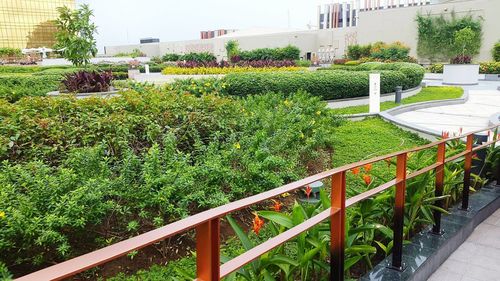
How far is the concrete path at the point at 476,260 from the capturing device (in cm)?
264

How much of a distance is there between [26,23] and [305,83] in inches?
2553

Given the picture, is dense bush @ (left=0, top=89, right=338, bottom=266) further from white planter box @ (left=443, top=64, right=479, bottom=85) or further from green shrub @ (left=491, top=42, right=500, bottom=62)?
green shrub @ (left=491, top=42, right=500, bottom=62)

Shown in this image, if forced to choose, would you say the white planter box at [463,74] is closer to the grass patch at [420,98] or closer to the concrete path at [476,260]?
the grass patch at [420,98]

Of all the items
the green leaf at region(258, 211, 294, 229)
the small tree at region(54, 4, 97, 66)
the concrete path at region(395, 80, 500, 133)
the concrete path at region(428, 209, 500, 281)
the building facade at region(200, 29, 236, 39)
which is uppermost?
the building facade at region(200, 29, 236, 39)

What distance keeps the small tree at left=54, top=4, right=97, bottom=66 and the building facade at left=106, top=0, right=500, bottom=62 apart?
24932mm

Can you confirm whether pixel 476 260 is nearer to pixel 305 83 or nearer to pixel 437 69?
pixel 305 83

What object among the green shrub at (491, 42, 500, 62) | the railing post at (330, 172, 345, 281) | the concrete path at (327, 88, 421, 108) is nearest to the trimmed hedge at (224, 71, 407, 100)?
the concrete path at (327, 88, 421, 108)

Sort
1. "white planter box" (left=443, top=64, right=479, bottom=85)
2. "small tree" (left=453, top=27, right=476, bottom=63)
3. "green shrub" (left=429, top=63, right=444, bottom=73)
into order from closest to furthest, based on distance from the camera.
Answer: "white planter box" (left=443, top=64, right=479, bottom=85) < "small tree" (left=453, top=27, right=476, bottom=63) < "green shrub" (left=429, top=63, right=444, bottom=73)

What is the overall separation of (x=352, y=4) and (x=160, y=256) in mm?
87686

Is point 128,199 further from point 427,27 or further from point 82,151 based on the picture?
point 427,27

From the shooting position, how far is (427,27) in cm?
2880

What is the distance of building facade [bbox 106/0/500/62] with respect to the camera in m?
26.6

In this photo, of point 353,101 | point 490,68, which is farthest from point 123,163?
point 490,68

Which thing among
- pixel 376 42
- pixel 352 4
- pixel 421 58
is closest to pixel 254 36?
pixel 376 42
